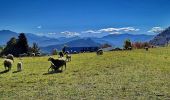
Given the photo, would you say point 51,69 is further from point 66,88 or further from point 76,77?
point 66,88

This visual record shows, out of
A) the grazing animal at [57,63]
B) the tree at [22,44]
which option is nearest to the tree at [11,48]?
the tree at [22,44]

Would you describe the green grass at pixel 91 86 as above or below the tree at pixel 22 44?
below

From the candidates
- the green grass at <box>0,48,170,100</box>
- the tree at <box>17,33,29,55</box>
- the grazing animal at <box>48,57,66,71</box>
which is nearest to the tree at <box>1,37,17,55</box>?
the tree at <box>17,33,29,55</box>

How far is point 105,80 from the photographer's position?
3569 cm

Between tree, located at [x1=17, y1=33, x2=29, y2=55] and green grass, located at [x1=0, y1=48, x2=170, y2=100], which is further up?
tree, located at [x1=17, y1=33, x2=29, y2=55]

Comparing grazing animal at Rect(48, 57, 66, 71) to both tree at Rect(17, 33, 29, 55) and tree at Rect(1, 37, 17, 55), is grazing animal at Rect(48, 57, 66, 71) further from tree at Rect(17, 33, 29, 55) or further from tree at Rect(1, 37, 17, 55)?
tree at Rect(17, 33, 29, 55)

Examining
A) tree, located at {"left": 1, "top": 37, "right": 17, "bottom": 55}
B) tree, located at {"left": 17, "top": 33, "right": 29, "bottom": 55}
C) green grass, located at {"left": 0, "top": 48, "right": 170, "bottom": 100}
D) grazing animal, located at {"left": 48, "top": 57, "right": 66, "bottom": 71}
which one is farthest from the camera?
tree, located at {"left": 17, "top": 33, "right": 29, "bottom": 55}

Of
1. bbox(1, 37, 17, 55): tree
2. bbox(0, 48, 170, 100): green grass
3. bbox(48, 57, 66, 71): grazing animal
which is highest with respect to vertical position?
bbox(1, 37, 17, 55): tree

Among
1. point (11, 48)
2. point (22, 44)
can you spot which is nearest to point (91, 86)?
point (22, 44)

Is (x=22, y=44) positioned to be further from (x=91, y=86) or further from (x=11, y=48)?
(x=91, y=86)

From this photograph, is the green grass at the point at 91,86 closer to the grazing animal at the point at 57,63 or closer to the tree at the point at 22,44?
the grazing animal at the point at 57,63

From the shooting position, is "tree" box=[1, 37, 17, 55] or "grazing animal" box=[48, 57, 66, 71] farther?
"tree" box=[1, 37, 17, 55]

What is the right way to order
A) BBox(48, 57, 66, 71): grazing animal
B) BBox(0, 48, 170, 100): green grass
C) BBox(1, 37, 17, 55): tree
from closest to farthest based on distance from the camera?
BBox(0, 48, 170, 100): green grass
BBox(48, 57, 66, 71): grazing animal
BBox(1, 37, 17, 55): tree

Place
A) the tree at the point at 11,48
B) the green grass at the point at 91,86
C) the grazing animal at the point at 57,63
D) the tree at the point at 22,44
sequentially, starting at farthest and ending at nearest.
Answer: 1. the tree at the point at 22,44
2. the tree at the point at 11,48
3. the grazing animal at the point at 57,63
4. the green grass at the point at 91,86
